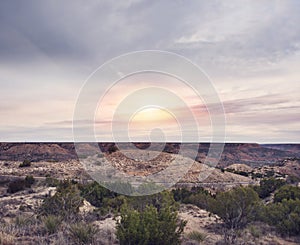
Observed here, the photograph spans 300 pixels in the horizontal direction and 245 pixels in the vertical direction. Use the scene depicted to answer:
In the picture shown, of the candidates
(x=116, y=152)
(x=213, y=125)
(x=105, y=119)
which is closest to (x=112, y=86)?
(x=105, y=119)

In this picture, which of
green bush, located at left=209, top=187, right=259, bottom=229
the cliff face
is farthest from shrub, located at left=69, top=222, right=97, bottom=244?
the cliff face

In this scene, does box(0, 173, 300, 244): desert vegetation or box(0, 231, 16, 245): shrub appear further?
box(0, 173, 300, 244): desert vegetation

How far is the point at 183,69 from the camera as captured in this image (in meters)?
17.2

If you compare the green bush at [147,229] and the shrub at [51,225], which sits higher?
the green bush at [147,229]

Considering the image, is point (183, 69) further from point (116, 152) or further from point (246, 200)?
point (116, 152)

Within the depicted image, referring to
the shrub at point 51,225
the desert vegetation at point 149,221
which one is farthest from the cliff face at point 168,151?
the shrub at point 51,225

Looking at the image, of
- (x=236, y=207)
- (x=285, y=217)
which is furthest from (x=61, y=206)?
(x=285, y=217)

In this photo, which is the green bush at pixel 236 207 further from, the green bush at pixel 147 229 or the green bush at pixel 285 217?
the green bush at pixel 147 229

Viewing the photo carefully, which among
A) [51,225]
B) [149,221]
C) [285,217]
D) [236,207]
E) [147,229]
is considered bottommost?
[285,217]

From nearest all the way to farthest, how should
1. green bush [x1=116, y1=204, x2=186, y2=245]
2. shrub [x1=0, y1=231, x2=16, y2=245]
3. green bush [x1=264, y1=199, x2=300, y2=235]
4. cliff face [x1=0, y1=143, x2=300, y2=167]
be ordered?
shrub [x1=0, y1=231, x2=16, y2=245] → green bush [x1=116, y1=204, x2=186, y2=245] → green bush [x1=264, y1=199, x2=300, y2=235] → cliff face [x1=0, y1=143, x2=300, y2=167]

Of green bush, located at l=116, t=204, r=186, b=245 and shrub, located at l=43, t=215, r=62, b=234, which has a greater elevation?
green bush, located at l=116, t=204, r=186, b=245

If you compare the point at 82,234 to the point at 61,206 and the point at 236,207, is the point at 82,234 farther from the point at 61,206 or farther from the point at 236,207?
the point at 236,207

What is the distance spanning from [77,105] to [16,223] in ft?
19.3

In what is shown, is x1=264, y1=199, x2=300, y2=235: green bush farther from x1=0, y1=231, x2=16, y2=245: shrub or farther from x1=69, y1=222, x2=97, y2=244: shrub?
x1=0, y1=231, x2=16, y2=245: shrub
